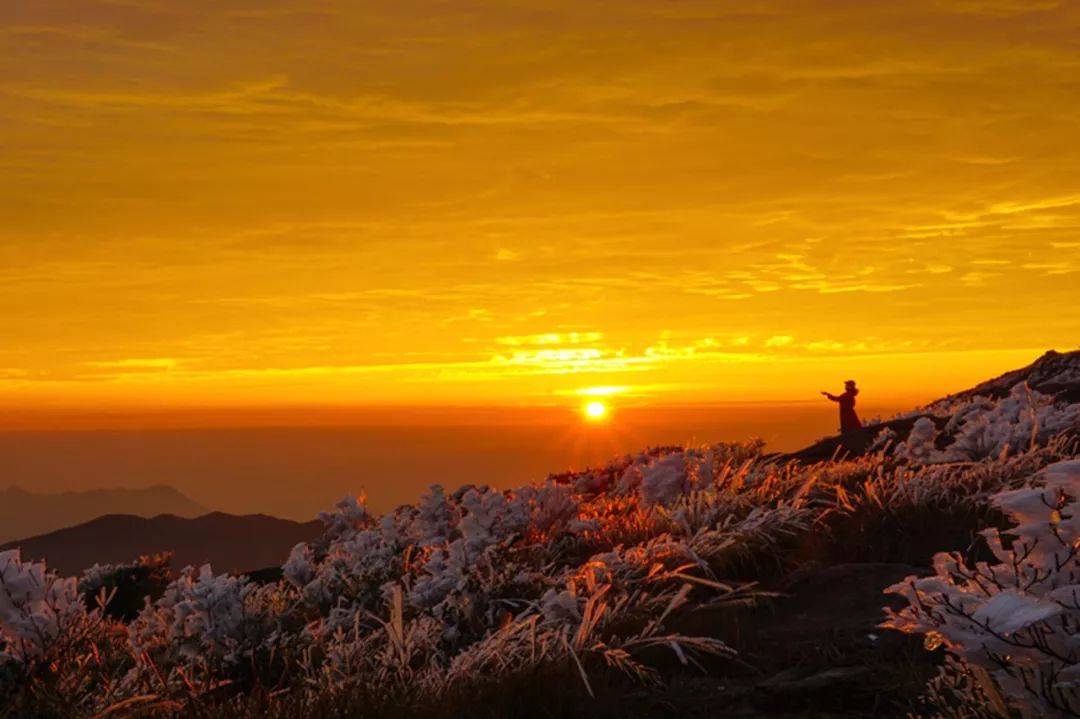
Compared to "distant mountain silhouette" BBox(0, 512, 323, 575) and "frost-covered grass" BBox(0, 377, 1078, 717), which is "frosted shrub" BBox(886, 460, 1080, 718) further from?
"distant mountain silhouette" BBox(0, 512, 323, 575)

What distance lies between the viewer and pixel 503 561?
10320 mm

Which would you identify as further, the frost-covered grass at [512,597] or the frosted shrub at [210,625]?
the frosted shrub at [210,625]

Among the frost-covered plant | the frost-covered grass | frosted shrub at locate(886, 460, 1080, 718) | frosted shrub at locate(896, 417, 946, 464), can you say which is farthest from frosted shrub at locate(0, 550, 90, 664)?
frosted shrub at locate(896, 417, 946, 464)

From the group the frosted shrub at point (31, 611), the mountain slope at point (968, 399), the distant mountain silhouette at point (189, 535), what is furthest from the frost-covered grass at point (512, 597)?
the distant mountain silhouette at point (189, 535)

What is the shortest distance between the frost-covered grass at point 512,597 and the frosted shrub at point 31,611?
0.4 inches

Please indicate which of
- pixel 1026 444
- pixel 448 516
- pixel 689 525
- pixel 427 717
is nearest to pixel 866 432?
pixel 1026 444

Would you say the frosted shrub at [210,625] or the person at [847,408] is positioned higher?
the person at [847,408]

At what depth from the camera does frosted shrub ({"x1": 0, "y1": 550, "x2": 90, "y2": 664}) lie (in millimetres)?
5934

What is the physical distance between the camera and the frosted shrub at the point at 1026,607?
12.4 ft

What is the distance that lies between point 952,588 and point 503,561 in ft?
21.5

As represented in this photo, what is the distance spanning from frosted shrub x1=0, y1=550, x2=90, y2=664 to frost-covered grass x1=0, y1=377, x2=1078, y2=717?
1cm

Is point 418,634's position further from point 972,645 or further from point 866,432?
point 866,432

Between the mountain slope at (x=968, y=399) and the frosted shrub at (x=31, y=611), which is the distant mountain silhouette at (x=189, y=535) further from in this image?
the frosted shrub at (x=31, y=611)

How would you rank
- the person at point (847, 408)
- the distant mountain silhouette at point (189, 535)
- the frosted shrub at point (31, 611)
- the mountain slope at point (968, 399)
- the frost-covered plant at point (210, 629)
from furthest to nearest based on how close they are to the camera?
the distant mountain silhouette at point (189, 535) < the person at point (847, 408) < the mountain slope at point (968, 399) < the frost-covered plant at point (210, 629) < the frosted shrub at point (31, 611)
